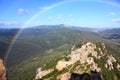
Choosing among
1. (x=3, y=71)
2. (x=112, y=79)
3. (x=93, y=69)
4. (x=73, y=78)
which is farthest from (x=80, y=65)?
(x=3, y=71)

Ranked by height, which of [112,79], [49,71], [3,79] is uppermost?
[3,79]

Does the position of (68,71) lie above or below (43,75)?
above

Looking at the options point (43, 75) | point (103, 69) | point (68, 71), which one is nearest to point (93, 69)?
point (68, 71)

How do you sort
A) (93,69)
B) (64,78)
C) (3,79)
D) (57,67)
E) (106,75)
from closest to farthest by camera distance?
(3,79) → (64,78) → (93,69) → (57,67) → (106,75)

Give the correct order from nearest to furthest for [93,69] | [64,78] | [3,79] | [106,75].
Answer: [3,79] → [64,78] → [93,69] → [106,75]

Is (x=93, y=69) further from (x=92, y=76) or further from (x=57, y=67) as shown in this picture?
(x=57, y=67)

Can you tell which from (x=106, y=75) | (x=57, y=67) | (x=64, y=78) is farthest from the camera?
(x=106, y=75)

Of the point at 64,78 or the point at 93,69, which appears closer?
the point at 64,78

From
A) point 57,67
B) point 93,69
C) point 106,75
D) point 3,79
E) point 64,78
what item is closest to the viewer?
point 3,79

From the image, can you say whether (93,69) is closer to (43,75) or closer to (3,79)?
(43,75)
